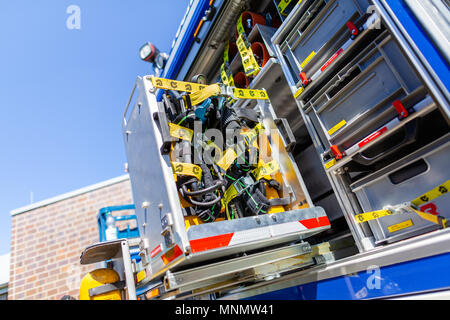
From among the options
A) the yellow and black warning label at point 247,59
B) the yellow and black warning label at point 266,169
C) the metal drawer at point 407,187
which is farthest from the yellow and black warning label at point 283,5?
the metal drawer at point 407,187

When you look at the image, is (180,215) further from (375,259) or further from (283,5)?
(283,5)

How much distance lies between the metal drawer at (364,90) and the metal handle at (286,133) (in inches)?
11.5

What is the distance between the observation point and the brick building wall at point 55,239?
26.4ft

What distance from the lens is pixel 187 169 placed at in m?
2.11

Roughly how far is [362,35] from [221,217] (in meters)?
1.79

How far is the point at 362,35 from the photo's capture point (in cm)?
195

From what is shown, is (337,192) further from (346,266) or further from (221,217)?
(221,217)

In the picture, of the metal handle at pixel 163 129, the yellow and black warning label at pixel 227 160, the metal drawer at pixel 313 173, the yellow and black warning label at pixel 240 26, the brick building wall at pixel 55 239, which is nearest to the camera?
the metal handle at pixel 163 129

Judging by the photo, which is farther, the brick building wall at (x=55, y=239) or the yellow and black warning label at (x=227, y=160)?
the brick building wall at (x=55, y=239)

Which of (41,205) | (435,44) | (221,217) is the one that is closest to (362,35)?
(435,44)

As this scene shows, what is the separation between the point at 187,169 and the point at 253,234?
2.19 ft

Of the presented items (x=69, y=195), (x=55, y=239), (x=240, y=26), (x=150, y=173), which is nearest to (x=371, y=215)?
(x=150, y=173)

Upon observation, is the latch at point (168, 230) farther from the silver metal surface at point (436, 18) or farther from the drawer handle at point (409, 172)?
the silver metal surface at point (436, 18)

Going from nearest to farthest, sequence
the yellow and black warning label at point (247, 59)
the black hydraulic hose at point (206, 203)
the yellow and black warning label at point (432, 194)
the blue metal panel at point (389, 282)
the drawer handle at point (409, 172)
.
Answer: the blue metal panel at point (389, 282) → the yellow and black warning label at point (432, 194) → the drawer handle at point (409, 172) → the black hydraulic hose at point (206, 203) → the yellow and black warning label at point (247, 59)
